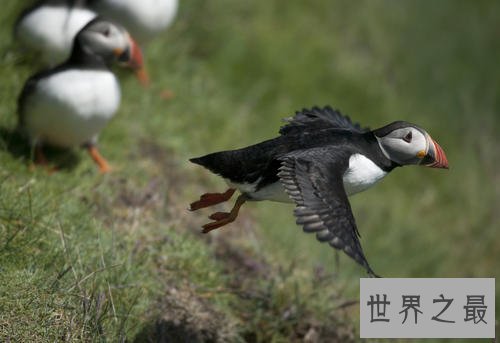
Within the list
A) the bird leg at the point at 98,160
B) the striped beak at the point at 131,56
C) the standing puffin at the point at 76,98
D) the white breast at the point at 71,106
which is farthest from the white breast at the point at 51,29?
the bird leg at the point at 98,160

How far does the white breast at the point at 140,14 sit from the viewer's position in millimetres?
6863

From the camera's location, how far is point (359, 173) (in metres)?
4.29

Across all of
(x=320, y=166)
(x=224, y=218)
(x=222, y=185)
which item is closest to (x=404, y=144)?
(x=320, y=166)

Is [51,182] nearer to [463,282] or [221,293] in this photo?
[221,293]

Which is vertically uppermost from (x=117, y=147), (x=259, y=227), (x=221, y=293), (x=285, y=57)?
(x=285, y=57)

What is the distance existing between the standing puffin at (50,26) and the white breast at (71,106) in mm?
755

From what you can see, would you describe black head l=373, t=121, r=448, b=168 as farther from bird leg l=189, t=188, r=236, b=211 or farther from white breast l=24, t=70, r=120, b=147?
white breast l=24, t=70, r=120, b=147

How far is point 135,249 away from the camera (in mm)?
4977

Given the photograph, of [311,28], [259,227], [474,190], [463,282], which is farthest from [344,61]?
[463,282]

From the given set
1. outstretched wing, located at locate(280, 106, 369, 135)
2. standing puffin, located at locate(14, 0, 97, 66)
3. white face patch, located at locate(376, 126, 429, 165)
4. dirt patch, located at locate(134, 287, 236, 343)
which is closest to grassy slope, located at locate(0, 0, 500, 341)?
dirt patch, located at locate(134, 287, 236, 343)

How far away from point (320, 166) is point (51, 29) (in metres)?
3.19

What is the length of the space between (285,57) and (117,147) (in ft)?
10.8

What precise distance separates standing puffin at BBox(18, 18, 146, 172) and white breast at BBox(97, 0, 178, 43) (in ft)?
2.64

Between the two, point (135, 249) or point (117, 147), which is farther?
point (117, 147)
